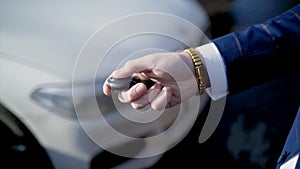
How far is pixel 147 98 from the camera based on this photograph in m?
1.36

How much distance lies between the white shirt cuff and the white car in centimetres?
61

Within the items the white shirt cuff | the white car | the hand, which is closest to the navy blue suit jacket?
the white shirt cuff

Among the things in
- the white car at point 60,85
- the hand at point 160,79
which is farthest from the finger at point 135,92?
the white car at point 60,85

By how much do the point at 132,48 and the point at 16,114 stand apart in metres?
0.70

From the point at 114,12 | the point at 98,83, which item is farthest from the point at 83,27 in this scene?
the point at 98,83

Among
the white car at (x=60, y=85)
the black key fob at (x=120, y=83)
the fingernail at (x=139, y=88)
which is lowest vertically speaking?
the white car at (x=60, y=85)

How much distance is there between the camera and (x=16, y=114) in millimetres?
1901

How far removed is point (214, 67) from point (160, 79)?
22 cm

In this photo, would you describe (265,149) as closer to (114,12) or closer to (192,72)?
(192,72)

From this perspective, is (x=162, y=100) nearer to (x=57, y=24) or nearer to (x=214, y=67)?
(x=214, y=67)

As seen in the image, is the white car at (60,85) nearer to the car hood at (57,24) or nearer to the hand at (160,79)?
the car hood at (57,24)

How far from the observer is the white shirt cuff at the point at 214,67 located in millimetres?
1463

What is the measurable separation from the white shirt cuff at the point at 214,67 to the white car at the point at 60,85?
61 centimetres

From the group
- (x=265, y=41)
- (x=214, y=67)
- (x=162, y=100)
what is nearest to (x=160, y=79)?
(x=162, y=100)
